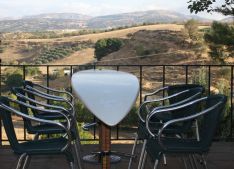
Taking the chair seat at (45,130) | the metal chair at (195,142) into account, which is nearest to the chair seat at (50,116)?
the chair seat at (45,130)

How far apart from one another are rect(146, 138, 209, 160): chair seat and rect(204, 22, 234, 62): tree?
1087cm

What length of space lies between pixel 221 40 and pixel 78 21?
66.5 m

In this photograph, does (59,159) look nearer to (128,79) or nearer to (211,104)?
(128,79)

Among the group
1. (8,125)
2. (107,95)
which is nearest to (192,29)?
(107,95)

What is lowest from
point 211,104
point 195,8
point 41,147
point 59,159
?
point 59,159

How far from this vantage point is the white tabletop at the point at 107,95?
2.34 meters

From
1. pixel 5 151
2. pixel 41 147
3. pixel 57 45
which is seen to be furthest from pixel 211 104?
pixel 57 45

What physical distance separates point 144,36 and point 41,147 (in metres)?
47.0

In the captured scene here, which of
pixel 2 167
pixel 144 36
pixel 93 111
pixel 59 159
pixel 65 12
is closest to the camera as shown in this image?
pixel 93 111

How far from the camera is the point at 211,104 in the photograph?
279cm

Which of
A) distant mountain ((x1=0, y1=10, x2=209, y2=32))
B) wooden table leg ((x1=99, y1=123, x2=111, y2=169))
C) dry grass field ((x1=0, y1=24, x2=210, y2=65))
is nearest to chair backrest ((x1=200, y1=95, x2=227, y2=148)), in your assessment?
wooden table leg ((x1=99, y1=123, x2=111, y2=169))

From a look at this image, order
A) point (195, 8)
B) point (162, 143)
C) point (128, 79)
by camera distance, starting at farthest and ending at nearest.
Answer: point (195, 8)
point (128, 79)
point (162, 143)

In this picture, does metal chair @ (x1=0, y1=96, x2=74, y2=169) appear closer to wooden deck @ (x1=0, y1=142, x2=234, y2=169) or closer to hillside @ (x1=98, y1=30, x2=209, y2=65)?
wooden deck @ (x1=0, y1=142, x2=234, y2=169)

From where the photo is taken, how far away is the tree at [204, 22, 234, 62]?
43.8 feet
